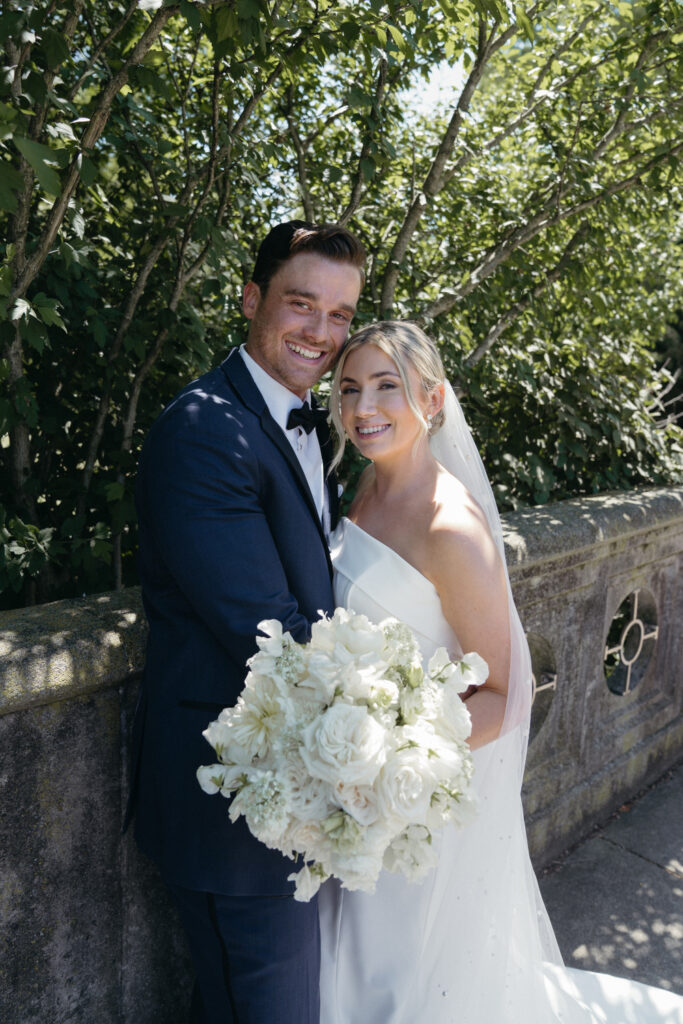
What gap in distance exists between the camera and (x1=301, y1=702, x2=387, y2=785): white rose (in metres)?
1.38

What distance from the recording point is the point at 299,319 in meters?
2.34

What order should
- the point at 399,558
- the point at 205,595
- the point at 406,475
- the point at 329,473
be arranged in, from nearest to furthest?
the point at 205,595 → the point at 399,558 → the point at 406,475 → the point at 329,473

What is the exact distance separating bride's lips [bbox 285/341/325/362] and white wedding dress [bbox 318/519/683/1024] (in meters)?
0.51

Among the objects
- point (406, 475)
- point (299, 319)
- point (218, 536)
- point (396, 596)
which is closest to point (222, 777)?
point (218, 536)

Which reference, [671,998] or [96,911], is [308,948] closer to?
[96,911]

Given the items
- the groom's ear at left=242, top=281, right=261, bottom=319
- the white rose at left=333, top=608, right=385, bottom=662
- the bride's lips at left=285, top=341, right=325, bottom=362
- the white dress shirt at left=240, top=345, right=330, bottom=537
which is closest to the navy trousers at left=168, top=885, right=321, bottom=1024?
the white rose at left=333, top=608, right=385, bottom=662

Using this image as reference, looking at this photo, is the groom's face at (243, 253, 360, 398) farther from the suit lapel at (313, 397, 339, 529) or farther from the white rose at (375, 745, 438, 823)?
the white rose at (375, 745, 438, 823)

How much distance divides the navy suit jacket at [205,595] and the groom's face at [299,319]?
37 cm

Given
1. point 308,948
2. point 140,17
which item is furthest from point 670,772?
point 140,17

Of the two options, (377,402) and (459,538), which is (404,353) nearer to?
(377,402)

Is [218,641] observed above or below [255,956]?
above

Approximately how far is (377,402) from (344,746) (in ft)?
4.10

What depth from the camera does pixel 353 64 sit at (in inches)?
177

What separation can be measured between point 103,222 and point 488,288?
2.06 metres
